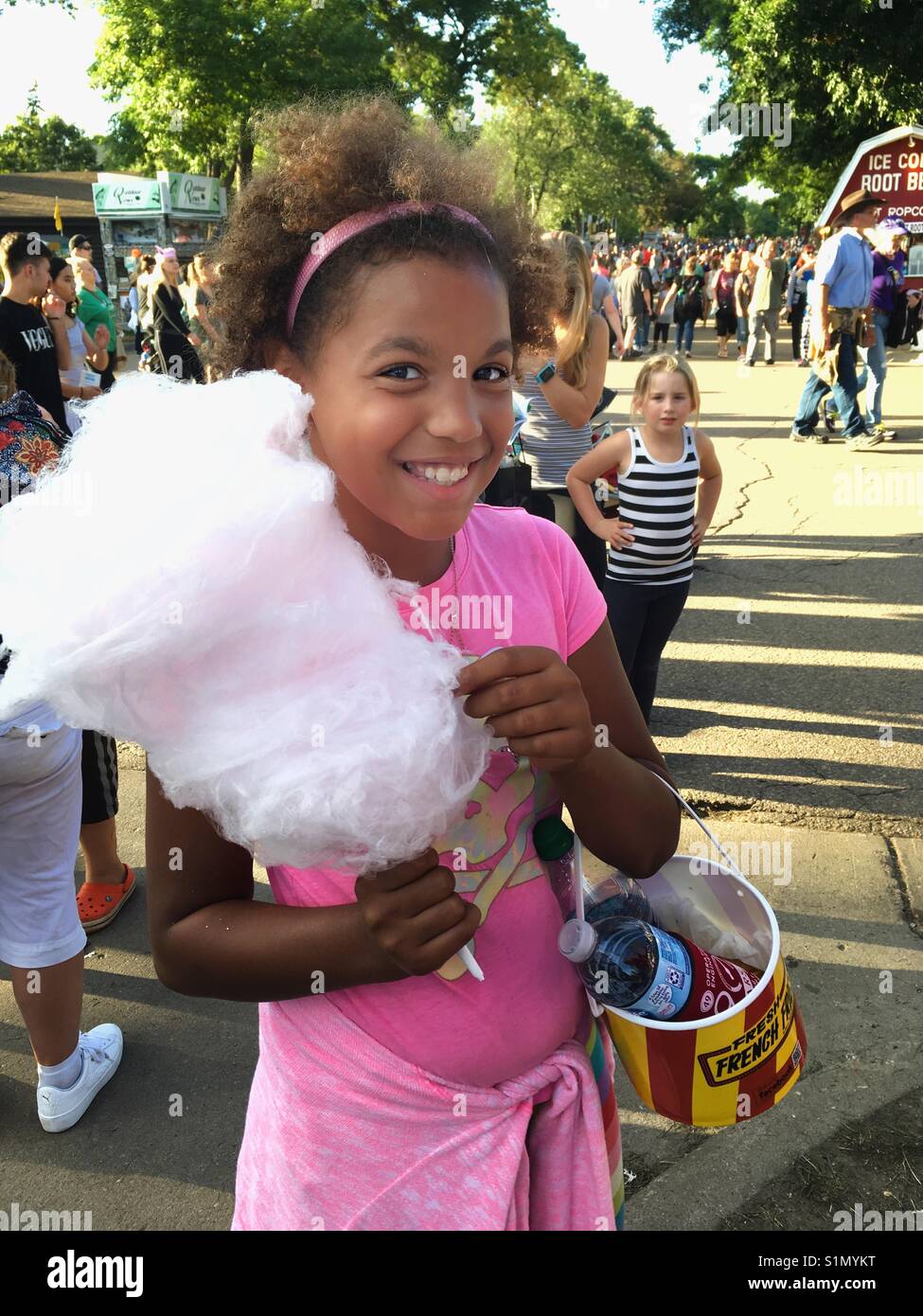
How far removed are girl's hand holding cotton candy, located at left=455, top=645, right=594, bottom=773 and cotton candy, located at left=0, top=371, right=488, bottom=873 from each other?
0.03 meters

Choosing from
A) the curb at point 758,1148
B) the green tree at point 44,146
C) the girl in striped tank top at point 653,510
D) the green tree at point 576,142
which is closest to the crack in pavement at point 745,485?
the girl in striped tank top at point 653,510

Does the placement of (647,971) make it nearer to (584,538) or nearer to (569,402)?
(584,538)

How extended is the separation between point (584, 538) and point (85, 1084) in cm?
303

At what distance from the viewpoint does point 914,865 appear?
3.41m

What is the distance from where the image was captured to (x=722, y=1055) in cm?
134

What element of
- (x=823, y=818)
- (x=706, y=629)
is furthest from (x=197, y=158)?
(x=823, y=818)

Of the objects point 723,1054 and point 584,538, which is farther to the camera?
point 584,538

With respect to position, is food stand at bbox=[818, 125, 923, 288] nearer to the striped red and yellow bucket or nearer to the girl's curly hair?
the girl's curly hair

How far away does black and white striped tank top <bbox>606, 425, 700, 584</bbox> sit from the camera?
156 inches

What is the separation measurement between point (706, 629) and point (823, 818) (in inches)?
80.0

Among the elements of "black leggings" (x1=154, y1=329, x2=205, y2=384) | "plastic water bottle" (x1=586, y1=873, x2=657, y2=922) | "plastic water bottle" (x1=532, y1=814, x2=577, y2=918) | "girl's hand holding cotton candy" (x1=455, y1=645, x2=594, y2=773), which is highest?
"black leggings" (x1=154, y1=329, x2=205, y2=384)

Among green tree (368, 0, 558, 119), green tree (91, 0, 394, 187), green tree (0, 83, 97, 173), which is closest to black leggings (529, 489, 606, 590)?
green tree (91, 0, 394, 187)

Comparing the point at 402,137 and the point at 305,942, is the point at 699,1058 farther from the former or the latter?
the point at 402,137

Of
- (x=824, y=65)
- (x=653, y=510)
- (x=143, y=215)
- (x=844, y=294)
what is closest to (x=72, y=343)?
(x=653, y=510)
